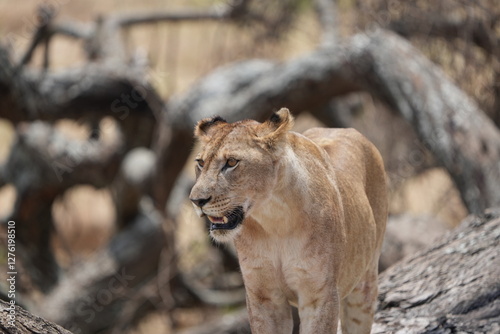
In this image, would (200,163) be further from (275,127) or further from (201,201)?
(275,127)

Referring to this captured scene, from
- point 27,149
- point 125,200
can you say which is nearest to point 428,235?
point 125,200

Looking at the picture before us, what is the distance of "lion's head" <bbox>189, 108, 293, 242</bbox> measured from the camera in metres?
3.23

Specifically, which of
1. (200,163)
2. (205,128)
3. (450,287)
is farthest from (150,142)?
(200,163)

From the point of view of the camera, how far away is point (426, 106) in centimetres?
663

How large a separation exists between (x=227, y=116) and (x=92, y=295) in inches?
91.7

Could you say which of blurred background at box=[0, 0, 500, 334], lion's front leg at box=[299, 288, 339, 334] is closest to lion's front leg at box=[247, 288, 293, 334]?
lion's front leg at box=[299, 288, 339, 334]

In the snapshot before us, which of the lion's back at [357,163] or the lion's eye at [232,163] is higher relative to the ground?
the lion's eye at [232,163]

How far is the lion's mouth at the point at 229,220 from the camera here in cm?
327

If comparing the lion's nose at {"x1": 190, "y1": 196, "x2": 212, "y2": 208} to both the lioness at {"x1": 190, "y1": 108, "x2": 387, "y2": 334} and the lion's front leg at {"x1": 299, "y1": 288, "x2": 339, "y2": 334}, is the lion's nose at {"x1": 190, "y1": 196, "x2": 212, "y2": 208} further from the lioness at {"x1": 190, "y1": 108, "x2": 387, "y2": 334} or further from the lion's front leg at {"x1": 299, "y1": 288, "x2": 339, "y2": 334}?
the lion's front leg at {"x1": 299, "y1": 288, "x2": 339, "y2": 334}

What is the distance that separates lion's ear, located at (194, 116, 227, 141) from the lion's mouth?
36cm

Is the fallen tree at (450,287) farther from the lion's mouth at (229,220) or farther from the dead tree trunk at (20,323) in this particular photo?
the dead tree trunk at (20,323)

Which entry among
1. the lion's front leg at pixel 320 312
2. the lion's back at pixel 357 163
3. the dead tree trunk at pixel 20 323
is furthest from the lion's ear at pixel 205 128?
the dead tree trunk at pixel 20 323

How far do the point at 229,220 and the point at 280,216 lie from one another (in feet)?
0.78

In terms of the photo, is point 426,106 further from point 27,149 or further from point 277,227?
point 27,149
